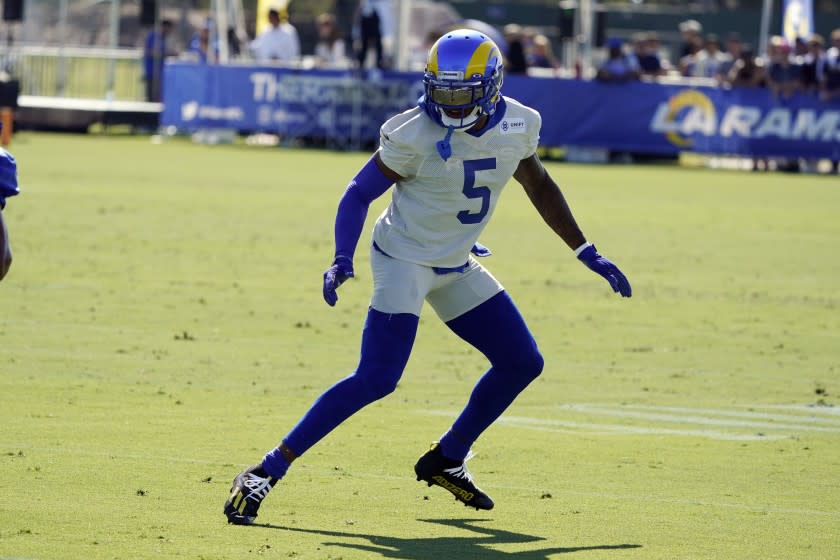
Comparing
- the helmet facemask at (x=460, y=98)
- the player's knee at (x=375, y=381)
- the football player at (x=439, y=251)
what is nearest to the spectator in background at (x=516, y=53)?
the football player at (x=439, y=251)

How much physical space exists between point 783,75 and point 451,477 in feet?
90.8

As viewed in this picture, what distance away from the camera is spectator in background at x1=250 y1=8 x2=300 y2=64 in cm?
3741

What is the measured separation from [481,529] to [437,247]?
1.25 meters

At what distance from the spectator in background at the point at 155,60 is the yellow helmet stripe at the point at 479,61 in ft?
110

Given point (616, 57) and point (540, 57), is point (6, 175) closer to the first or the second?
point (616, 57)

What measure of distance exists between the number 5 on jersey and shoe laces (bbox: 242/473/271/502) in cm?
145

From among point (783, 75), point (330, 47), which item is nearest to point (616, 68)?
point (783, 75)

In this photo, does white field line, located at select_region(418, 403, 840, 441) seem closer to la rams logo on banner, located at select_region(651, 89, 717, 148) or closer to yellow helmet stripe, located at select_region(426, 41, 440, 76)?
yellow helmet stripe, located at select_region(426, 41, 440, 76)

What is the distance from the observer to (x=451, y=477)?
779cm

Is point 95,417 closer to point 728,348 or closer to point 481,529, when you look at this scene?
point 481,529

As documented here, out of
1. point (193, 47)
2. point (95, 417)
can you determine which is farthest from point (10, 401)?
point (193, 47)

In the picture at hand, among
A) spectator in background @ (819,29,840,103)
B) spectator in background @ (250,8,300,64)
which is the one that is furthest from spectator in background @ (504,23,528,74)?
spectator in background @ (819,29,840,103)

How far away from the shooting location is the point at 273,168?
31.0 meters

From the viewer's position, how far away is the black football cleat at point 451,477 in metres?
7.75
